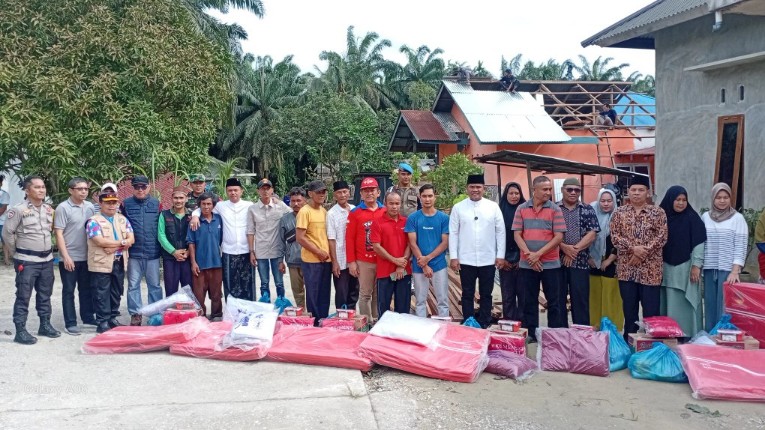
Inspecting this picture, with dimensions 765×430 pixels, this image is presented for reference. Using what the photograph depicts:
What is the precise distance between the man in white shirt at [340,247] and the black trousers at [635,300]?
2.80m

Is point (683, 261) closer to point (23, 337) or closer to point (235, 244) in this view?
point (235, 244)

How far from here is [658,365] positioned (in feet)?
17.2


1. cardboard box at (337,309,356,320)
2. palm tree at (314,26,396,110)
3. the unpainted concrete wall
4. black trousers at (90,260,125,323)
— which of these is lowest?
cardboard box at (337,309,356,320)

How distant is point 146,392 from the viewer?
4.88m

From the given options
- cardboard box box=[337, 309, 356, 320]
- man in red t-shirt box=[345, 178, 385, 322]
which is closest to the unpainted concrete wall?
man in red t-shirt box=[345, 178, 385, 322]

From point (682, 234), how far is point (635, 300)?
0.77 meters

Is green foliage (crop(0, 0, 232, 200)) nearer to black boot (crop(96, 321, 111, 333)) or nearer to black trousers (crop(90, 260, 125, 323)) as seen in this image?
black trousers (crop(90, 260, 125, 323))

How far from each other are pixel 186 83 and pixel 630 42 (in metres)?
7.78

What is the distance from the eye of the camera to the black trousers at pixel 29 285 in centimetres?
619

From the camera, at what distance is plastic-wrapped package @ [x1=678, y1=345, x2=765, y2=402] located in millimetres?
4750

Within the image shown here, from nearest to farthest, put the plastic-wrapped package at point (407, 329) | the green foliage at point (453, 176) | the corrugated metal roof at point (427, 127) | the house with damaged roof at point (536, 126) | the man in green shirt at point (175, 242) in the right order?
the plastic-wrapped package at point (407, 329) → the man in green shirt at point (175, 242) → the green foliage at point (453, 176) → the house with damaged roof at point (536, 126) → the corrugated metal roof at point (427, 127)

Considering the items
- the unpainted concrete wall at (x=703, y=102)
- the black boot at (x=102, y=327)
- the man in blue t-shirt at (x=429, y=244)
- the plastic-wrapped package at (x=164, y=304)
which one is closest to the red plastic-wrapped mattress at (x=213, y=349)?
the plastic-wrapped package at (x=164, y=304)

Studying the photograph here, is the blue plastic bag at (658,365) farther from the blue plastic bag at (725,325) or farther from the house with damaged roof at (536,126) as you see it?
the house with damaged roof at (536,126)

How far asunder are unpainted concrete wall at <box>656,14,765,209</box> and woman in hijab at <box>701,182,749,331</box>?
2.81m
